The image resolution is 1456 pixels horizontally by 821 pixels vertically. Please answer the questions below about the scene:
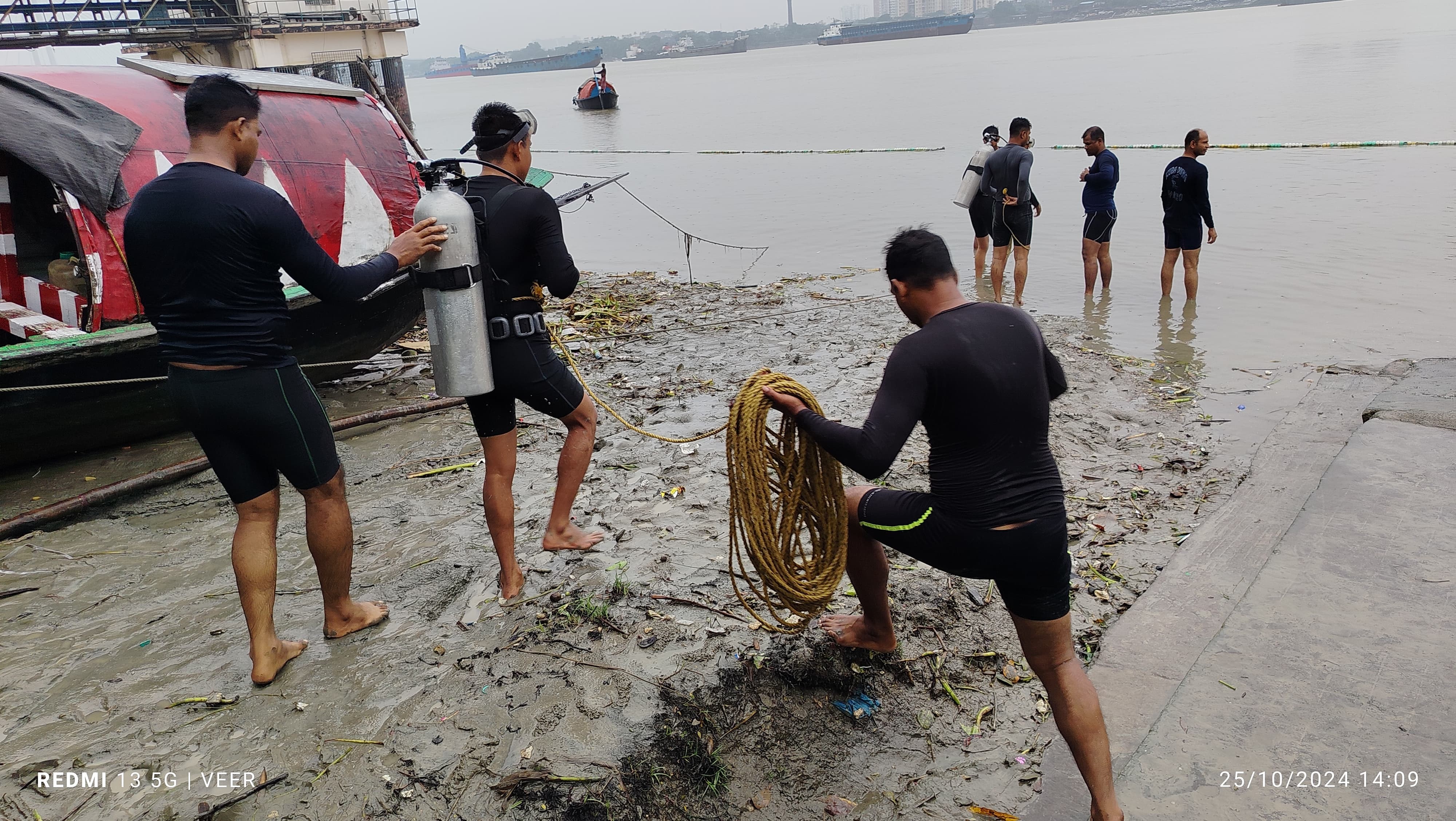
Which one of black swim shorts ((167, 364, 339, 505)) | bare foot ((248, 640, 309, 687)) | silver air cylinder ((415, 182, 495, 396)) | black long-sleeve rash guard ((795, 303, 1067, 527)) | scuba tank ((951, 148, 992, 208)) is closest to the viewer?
black long-sleeve rash guard ((795, 303, 1067, 527))

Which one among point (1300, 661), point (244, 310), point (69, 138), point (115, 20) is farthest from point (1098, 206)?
point (115, 20)

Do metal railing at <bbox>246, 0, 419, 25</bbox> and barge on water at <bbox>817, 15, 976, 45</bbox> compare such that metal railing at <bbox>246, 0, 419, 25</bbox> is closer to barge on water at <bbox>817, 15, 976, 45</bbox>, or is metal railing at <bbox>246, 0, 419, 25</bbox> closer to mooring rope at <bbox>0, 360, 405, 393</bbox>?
mooring rope at <bbox>0, 360, 405, 393</bbox>

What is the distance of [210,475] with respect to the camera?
548 cm

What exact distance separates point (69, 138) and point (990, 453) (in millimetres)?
6161

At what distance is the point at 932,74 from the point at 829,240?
55.5m

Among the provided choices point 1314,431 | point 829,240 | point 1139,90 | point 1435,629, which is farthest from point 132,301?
point 1139,90

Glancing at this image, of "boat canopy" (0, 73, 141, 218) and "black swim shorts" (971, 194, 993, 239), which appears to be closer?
"boat canopy" (0, 73, 141, 218)

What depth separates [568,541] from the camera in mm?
4230

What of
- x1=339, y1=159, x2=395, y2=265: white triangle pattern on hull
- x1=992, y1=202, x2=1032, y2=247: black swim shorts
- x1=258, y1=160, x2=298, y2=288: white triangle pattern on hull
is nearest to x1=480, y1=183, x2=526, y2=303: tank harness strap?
x1=258, y1=160, x2=298, y2=288: white triangle pattern on hull

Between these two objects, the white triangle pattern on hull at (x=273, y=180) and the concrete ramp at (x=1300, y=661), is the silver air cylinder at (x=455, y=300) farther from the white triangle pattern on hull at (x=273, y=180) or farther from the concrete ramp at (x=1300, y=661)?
the white triangle pattern on hull at (x=273, y=180)

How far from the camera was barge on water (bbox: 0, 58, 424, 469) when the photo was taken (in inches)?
212

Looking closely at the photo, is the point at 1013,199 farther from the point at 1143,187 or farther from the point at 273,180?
the point at 1143,187

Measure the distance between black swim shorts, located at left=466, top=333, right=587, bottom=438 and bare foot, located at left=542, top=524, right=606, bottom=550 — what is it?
24.8 inches
